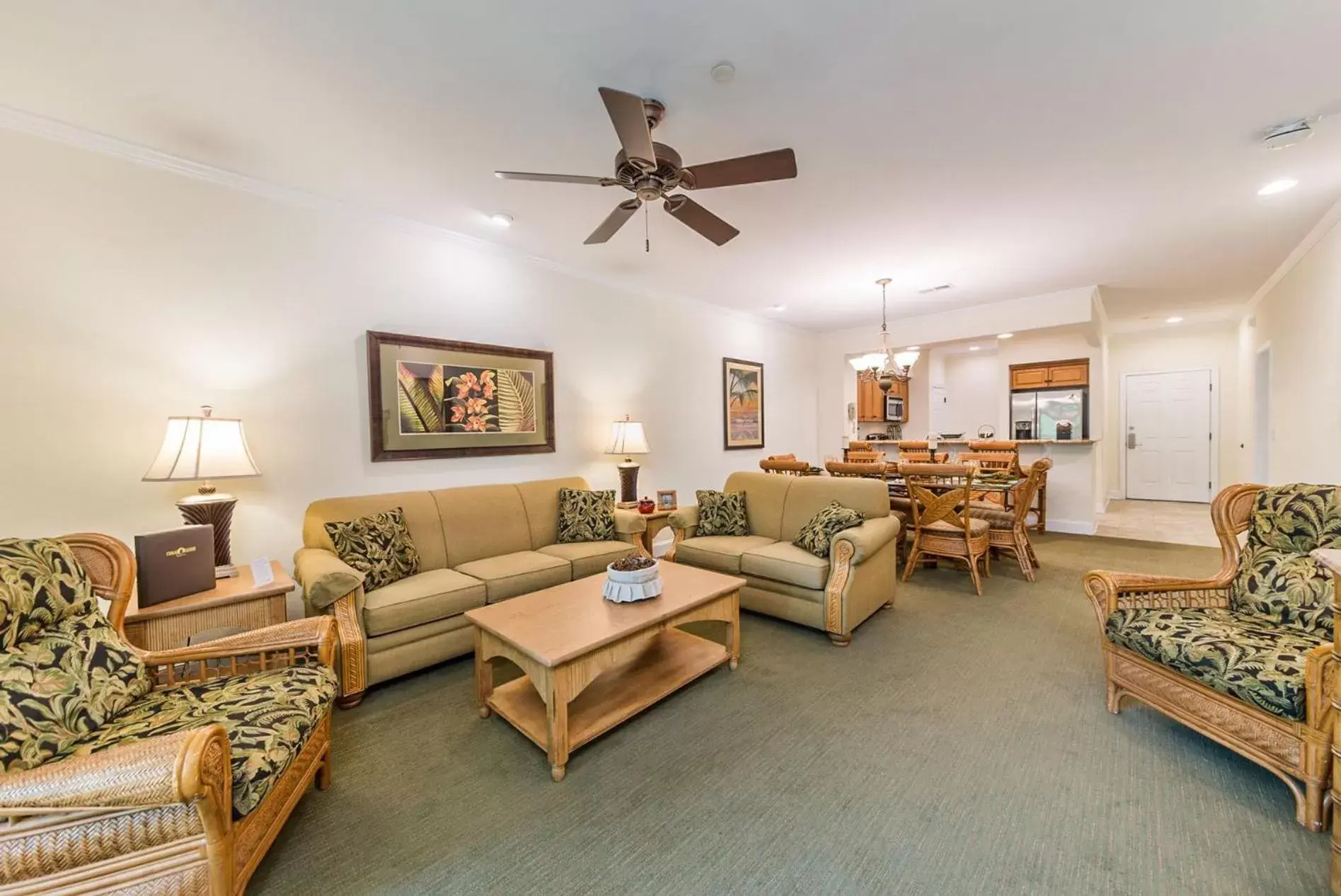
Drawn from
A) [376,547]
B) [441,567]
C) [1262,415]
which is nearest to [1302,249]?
[1262,415]

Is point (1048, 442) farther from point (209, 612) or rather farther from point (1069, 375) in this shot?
point (209, 612)

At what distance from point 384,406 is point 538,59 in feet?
7.47

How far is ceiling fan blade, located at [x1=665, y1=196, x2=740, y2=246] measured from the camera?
2324 millimetres

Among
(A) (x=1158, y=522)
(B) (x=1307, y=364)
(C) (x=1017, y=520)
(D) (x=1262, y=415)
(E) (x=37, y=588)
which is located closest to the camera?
(E) (x=37, y=588)

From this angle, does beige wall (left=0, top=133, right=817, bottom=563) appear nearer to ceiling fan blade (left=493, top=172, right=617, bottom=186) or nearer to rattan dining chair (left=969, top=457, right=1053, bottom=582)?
ceiling fan blade (left=493, top=172, right=617, bottom=186)

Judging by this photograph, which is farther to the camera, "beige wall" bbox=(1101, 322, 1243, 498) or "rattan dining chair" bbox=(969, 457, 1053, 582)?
"beige wall" bbox=(1101, 322, 1243, 498)

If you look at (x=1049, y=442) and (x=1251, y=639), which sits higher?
(x=1049, y=442)

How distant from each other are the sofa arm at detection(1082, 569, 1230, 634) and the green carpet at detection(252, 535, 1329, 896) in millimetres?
491

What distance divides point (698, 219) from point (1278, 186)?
11.4ft

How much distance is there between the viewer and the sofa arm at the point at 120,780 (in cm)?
102

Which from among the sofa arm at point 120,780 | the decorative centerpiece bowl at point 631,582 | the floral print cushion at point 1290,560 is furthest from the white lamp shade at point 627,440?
the floral print cushion at point 1290,560

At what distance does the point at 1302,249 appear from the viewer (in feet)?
12.9

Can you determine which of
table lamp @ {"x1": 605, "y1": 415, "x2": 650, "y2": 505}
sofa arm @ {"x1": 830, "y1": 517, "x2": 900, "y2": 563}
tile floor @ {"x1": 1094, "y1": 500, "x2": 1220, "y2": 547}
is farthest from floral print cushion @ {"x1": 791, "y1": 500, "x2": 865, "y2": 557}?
tile floor @ {"x1": 1094, "y1": 500, "x2": 1220, "y2": 547}

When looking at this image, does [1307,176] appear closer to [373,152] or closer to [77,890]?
[373,152]
